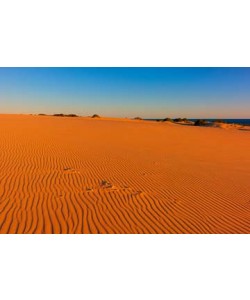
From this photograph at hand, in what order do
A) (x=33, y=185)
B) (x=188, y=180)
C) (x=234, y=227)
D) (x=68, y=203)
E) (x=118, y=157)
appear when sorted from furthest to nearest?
(x=118, y=157), (x=188, y=180), (x=33, y=185), (x=68, y=203), (x=234, y=227)

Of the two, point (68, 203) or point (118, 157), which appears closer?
point (68, 203)

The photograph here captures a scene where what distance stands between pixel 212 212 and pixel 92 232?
2.99 metres

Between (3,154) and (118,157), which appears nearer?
(3,154)

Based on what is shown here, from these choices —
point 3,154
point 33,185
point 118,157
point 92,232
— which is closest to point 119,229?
point 92,232

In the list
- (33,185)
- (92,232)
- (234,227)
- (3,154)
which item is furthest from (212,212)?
(3,154)

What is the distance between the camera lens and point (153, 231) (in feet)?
16.4

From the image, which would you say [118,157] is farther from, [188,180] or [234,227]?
[234,227]

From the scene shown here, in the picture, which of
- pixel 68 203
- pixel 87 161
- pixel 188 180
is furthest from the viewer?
pixel 87 161

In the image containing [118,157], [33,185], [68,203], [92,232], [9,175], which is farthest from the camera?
[118,157]

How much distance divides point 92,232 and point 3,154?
7.76m

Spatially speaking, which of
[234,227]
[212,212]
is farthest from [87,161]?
[234,227]

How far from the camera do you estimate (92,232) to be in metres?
4.84

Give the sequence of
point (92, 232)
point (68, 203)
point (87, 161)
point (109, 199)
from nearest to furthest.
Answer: point (92, 232)
point (68, 203)
point (109, 199)
point (87, 161)

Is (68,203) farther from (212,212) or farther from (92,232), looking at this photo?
(212,212)
